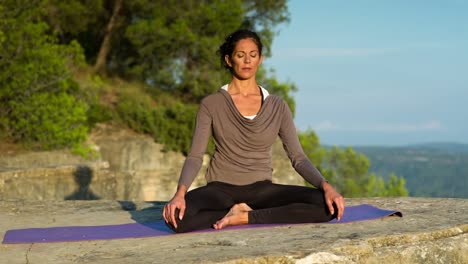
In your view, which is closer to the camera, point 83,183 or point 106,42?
point 83,183

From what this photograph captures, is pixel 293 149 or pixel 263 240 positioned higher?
pixel 293 149

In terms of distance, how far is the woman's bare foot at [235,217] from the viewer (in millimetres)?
4504

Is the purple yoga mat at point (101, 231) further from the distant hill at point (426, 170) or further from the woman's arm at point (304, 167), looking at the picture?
the distant hill at point (426, 170)

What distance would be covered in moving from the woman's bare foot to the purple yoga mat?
0.04 metres

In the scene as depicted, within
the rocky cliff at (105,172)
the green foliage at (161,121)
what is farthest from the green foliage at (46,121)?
the green foliage at (161,121)

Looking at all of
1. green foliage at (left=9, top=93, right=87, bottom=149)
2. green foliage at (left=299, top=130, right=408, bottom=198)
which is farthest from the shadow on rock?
green foliage at (left=299, top=130, right=408, bottom=198)

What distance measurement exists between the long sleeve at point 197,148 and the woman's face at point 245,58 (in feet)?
1.22

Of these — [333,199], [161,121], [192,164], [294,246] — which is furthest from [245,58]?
[161,121]

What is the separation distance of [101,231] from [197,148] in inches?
35.4

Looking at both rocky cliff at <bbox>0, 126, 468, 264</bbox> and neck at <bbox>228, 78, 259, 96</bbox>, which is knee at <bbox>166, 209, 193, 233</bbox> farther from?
neck at <bbox>228, 78, 259, 96</bbox>

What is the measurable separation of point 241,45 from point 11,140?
1105 centimetres

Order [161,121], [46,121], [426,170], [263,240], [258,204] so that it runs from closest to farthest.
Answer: [263,240] < [258,204] < [46,121] < [161,121] < [426,170]

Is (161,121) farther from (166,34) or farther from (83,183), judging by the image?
(83,183)

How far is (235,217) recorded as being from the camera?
4539mm
